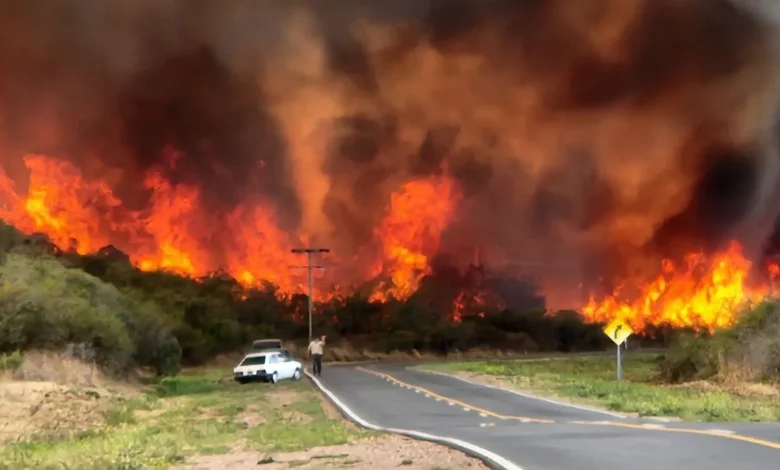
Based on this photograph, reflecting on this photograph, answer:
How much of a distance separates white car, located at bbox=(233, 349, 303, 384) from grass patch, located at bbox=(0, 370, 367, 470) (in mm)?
6590

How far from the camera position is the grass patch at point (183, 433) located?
12.6 metres

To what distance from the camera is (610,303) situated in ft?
219

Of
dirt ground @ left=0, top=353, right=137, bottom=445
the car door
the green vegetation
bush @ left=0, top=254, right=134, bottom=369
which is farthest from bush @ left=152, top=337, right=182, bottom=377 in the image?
dirt ground @ left=0, top=353, right=137, bottom=445

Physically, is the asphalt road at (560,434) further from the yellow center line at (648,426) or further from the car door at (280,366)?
the car door at (280,366)

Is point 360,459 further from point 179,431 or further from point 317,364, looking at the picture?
point 317,364

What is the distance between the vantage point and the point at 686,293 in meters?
54.8

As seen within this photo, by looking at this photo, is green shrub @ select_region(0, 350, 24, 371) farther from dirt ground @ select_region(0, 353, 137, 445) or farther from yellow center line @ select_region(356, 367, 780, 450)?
yellow center line @ select_region(356, 367, 780, 450)

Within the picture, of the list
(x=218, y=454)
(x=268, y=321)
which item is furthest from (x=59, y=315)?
(x=268, y=321)

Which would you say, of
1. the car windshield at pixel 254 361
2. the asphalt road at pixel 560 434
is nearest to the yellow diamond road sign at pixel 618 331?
the asphalt road at pixel 560 434

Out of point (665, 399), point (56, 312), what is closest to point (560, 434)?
point (665, 399)

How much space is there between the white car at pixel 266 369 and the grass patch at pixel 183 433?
21.6ft

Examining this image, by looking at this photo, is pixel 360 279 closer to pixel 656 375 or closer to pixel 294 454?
pixel 656 375

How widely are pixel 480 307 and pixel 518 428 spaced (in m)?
60.5

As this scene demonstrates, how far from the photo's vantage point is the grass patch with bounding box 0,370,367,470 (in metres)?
12.6
